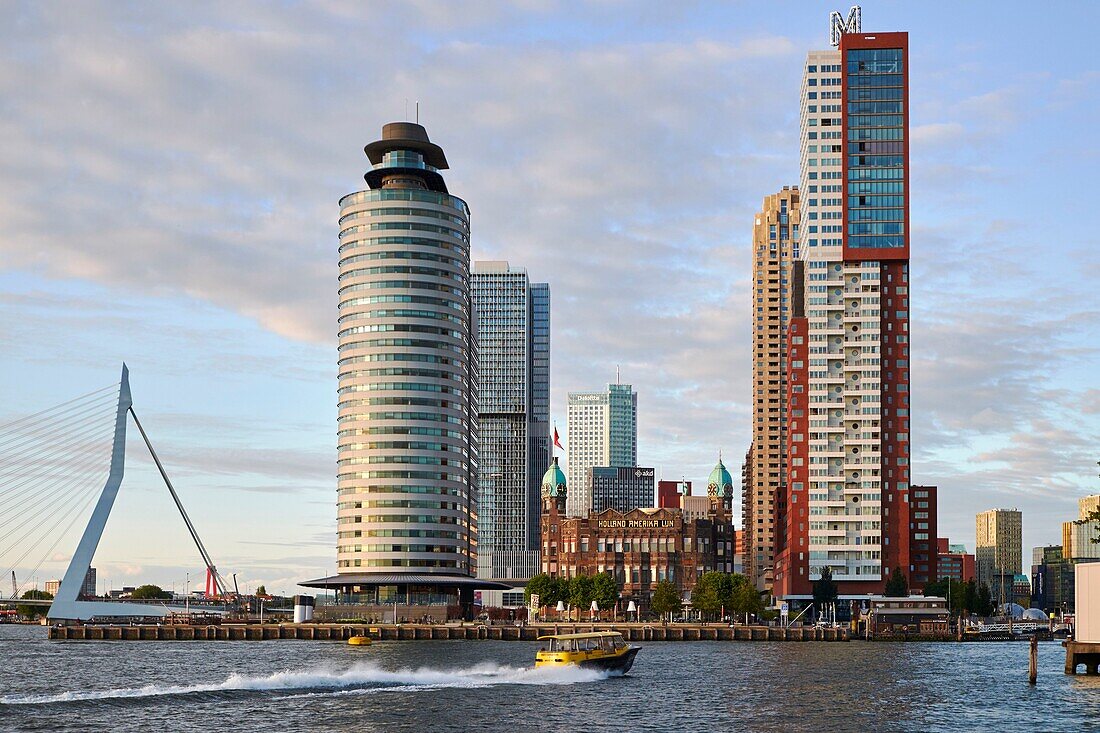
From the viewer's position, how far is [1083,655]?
434 feet

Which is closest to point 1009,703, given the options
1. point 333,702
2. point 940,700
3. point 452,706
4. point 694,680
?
point 940,700

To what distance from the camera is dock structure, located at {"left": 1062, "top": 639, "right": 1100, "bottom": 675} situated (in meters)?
132

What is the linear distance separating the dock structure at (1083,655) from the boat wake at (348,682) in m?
47.0

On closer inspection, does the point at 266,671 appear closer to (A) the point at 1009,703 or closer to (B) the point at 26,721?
(B) the point at 26,721

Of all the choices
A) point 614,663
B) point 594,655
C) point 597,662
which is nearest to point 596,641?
point 614,663

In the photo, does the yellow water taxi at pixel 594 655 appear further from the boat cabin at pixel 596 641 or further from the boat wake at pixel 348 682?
the boat wake at pixel 348 682

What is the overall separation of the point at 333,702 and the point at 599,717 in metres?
22.8

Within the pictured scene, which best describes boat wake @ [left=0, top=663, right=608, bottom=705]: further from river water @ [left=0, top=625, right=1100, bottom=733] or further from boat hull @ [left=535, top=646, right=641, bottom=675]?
boat hull @ [left=535, top=646, right=641, bottom=675]

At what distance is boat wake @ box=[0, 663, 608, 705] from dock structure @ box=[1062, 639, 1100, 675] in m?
47.0

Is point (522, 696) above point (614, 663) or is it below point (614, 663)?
above

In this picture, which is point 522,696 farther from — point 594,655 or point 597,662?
point 594,655

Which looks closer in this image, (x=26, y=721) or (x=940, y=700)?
(x=26, y=721)

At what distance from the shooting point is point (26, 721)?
3839 inches

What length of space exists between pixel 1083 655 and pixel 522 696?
5737cm
